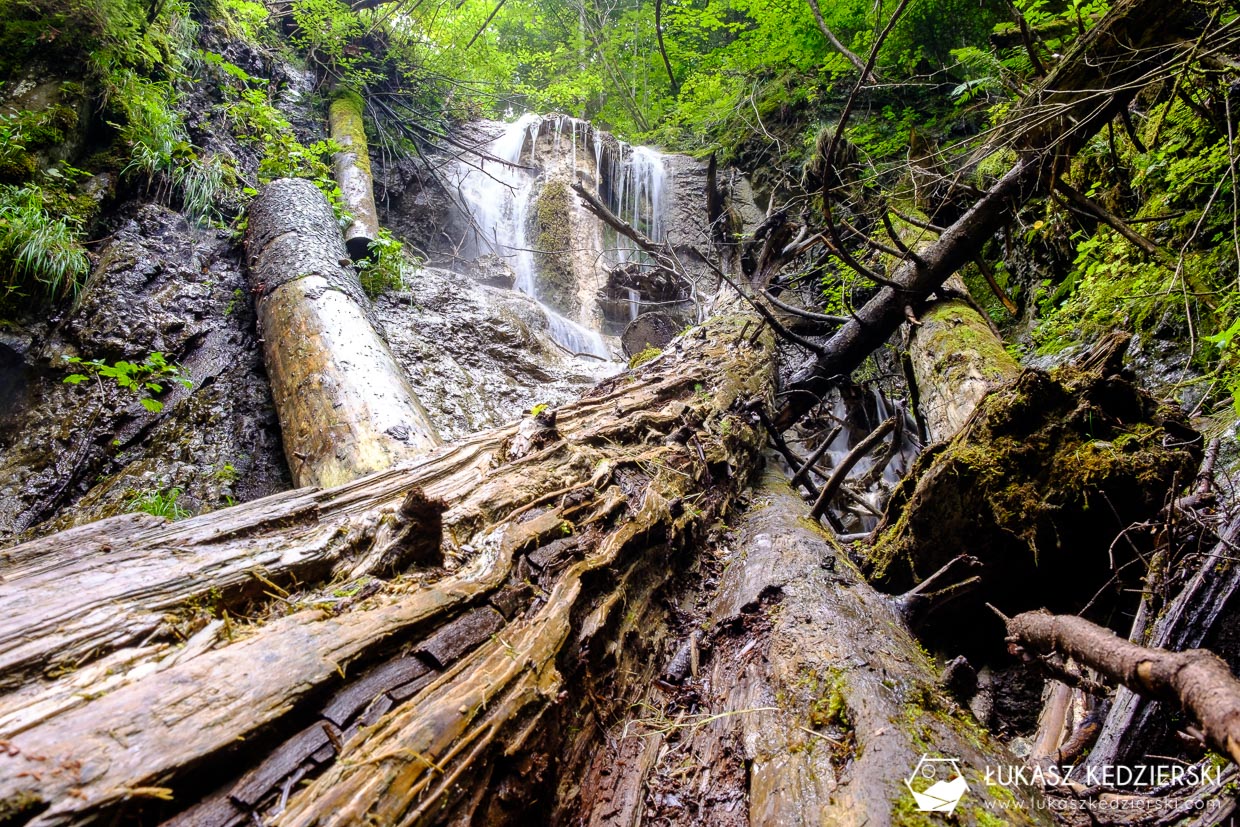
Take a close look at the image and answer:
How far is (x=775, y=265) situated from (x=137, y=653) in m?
5.63

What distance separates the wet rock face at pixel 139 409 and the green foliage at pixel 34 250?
150 millimetres

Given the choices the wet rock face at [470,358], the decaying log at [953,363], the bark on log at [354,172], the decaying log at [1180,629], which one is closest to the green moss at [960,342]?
the decaying log at [953,363]

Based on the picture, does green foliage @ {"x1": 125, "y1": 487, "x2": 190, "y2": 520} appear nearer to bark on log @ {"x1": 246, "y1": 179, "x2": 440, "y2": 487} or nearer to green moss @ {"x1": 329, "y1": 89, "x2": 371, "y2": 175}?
bark on log @ {"x1": 246, "y1": 179, "x2": 440, "y2": 487}

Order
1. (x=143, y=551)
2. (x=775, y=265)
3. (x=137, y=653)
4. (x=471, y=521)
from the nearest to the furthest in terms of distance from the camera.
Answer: (x=137, y=653) < (x=143, y=551) < (x=471, y=521) < (x=775, y=265)

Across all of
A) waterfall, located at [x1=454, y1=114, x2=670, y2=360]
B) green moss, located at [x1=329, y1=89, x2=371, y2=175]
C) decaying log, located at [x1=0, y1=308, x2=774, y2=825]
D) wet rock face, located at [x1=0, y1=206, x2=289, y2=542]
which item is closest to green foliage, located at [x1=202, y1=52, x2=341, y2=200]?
green moss, located at [x1=329, y1=89, x2=371, y2=175]

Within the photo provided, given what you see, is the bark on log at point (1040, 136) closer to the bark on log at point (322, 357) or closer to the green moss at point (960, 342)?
the green moss at point (960, 342)

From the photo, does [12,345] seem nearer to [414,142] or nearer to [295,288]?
[295,288]

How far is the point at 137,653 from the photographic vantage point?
3.37 feet

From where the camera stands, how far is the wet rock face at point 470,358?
4.40 meters

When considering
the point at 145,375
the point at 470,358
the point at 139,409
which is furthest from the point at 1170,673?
the point at 470,358

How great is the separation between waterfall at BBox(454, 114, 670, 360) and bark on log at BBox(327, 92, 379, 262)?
1.58 meters

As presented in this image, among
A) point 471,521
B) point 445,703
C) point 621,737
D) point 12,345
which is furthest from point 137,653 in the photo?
point 12,345

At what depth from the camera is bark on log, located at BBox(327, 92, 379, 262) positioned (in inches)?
216

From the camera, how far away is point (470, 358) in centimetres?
501
